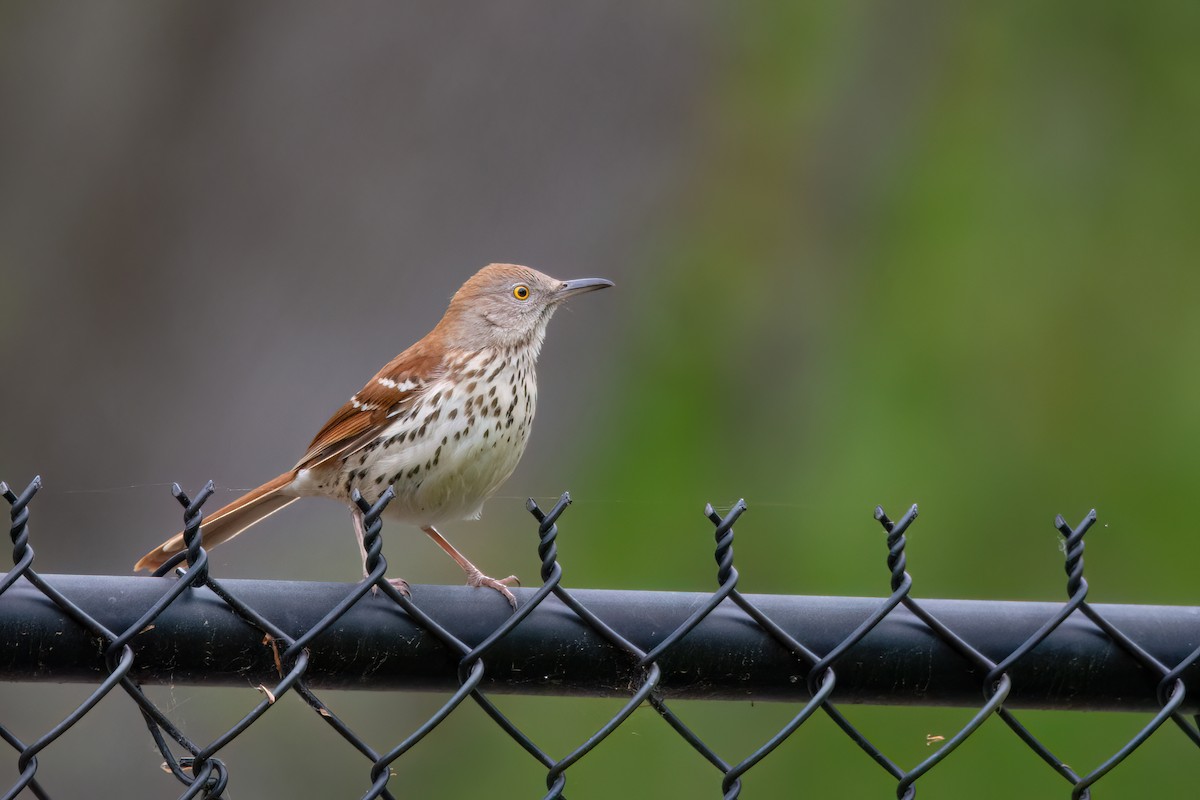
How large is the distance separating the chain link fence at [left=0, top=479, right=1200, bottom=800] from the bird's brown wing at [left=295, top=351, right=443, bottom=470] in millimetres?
1467

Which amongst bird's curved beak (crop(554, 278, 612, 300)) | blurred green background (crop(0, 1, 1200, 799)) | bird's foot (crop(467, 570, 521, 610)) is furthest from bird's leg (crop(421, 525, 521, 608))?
blurred green background (crop(0, 1, 1200, 799))

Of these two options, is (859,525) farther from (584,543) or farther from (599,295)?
(599,295)

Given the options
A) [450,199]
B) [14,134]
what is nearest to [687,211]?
[450,199]

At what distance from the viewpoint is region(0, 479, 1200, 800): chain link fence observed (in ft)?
6.16

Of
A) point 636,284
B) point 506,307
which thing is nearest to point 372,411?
point 506,307

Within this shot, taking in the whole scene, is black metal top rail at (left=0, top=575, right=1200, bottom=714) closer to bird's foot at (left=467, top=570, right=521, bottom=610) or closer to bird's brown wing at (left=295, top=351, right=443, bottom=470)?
bird's foot at (left=467, top=570, right=521, bottom=610)

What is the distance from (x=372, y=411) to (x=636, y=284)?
3.59 meters

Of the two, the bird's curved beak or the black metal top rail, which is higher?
the bird's curved beak

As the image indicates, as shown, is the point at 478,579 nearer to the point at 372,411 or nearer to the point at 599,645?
the point at 372,411

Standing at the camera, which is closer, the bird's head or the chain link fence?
the chain link fence

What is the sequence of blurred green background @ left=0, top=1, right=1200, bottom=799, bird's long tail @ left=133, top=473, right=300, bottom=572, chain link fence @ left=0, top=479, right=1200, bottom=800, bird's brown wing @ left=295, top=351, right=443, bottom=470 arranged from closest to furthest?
1. chain link fence @ left=0, top=479, right=1200, bottom=800
2. bird's long tail @ left=133, top=473, right=300, bottom=572
3. bird's brown wing @ left=295, top=351, right=443, bottom=470
4. blurred green background @ left=0, top=1, right=1200, bottom=799

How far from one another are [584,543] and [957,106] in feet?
10.5

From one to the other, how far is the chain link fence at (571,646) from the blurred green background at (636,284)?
12.4ft

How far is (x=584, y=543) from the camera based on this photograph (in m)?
6.41
